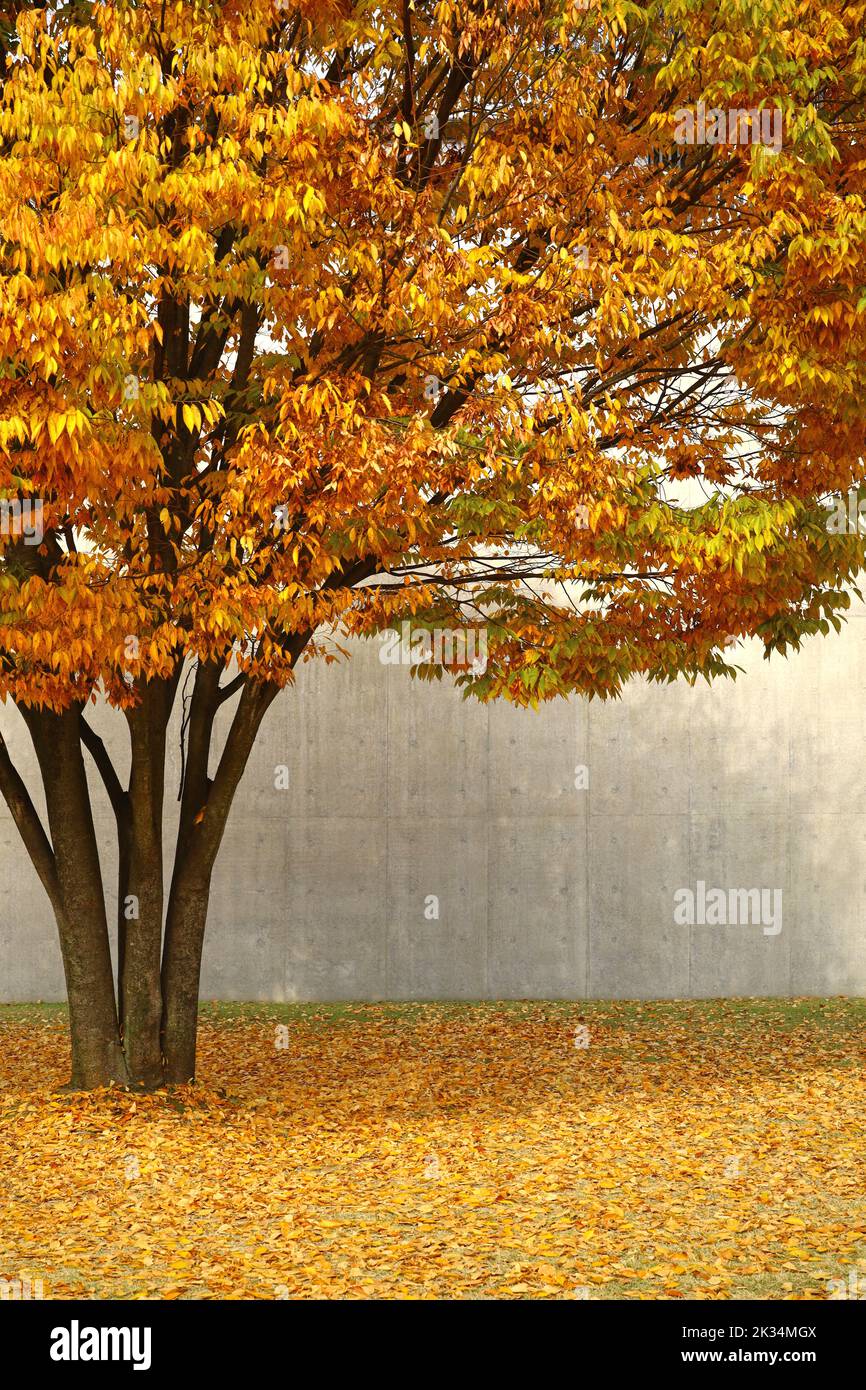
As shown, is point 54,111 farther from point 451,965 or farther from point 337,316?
point 451,965

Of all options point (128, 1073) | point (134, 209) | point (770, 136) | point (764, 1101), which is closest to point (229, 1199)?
point (128, 1073)

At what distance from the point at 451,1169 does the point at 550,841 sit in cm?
762

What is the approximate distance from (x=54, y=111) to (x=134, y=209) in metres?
0.58

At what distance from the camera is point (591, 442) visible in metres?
7.82

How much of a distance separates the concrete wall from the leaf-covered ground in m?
2.19

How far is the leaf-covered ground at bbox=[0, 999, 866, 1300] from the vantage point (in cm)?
596

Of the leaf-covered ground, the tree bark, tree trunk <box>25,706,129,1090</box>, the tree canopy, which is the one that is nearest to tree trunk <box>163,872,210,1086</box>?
the tree bark

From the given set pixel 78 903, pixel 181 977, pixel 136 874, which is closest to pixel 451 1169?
pixel 181 977

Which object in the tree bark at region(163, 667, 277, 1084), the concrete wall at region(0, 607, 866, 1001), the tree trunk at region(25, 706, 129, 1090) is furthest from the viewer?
the concrete wall at region(0, 607, 866, 1001)

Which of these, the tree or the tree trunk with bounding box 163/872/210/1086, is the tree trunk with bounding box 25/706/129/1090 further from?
the tree trunk with bounding box 163/872/210/1086

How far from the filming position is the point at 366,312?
7637 mm

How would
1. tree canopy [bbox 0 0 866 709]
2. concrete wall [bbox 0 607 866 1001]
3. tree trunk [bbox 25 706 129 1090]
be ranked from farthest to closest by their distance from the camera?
concrete wall [bbox 0 607 866 1001] < tree trunk [bbox 25 706 129 1090] < tree canopy [bbox 0 0 866 709]

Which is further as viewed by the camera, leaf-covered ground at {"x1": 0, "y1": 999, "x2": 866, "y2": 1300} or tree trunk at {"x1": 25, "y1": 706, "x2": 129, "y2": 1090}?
tree trunk at {"x1": 25, "y1": 706, "x2": 129, "y2": 1090}

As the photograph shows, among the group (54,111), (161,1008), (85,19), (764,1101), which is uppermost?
(85,19)
